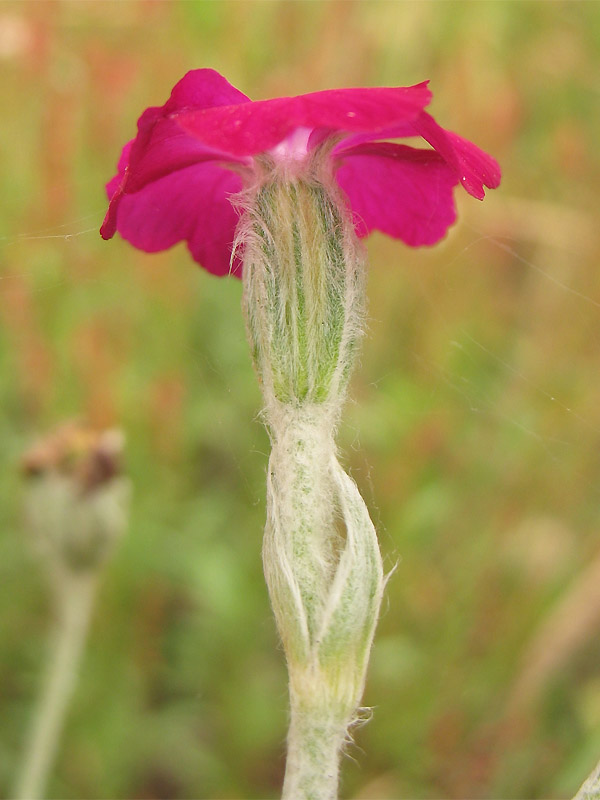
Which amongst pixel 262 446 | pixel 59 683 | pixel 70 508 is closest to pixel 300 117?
pixel 70 508

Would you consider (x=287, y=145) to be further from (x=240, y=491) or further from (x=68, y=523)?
(x=240, y=491)

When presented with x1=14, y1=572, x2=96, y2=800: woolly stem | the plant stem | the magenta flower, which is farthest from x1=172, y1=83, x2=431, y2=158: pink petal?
x1=14, y1=572, x2=96, y2=800: woolly stem

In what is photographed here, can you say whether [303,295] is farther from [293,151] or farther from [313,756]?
[313,756]

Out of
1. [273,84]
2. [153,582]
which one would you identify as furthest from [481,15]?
[153,582]

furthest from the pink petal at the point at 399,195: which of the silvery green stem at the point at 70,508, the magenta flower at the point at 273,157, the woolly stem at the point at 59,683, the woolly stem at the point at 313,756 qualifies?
the woolly stem at the point at 59,683

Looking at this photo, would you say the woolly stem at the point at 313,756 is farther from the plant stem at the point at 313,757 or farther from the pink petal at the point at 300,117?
the pink petal at the point at 300,117

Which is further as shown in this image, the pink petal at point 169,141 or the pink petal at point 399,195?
the pink petal at point 399,195
